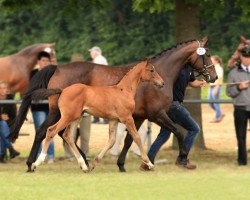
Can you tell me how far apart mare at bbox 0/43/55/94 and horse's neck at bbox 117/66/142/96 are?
727 cm

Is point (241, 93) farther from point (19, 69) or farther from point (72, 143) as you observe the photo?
point (19, 69)

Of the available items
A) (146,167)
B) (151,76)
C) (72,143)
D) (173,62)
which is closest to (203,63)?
(173,62)

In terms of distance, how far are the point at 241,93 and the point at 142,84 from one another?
1772 mm

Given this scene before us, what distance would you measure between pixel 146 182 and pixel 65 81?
304 centimetres

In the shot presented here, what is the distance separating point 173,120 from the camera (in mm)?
17031

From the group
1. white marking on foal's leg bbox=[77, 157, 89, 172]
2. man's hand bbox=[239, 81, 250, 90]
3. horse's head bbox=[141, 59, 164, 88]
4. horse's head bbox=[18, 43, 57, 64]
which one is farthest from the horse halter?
horse's head bbox=[18, 43, 57, 64]

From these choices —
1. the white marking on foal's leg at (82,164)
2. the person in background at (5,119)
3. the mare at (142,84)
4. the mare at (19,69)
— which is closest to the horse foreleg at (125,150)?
the mare at (142,84)

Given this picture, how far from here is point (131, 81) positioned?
15969 mm

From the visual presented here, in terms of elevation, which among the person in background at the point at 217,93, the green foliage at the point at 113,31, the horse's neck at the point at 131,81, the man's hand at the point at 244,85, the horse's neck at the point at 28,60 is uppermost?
the horse's neck at the point at 131,81

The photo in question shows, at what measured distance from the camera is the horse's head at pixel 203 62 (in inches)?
666

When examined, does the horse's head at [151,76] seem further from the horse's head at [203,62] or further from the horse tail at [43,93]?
the horse tail at [43,93]

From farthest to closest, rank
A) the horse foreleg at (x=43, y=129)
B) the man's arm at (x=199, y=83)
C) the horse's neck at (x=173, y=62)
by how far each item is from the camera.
Answer: the man's arm at (x=199, y=83), the horse's neck at (x=173, y=62), the horse foreleg at (x=43, y=129)

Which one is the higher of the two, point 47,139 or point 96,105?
point 96,105

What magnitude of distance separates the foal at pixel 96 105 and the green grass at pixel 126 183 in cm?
49
